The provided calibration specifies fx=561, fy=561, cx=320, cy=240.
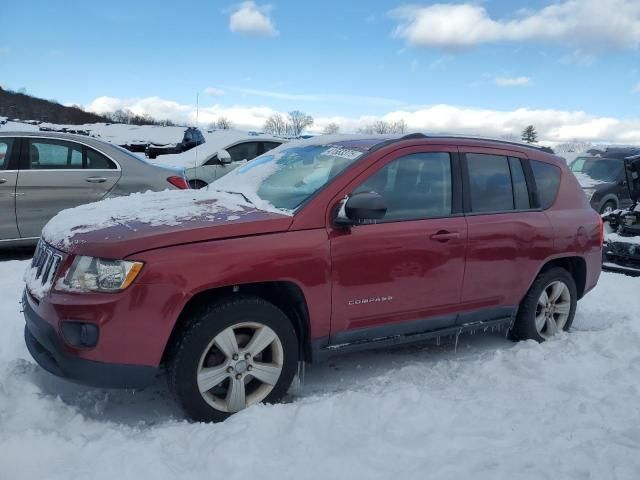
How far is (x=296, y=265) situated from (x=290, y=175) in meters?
0.95

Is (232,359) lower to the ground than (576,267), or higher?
lower

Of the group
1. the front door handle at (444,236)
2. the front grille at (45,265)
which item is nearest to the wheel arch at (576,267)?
the front door handle at (444,236)

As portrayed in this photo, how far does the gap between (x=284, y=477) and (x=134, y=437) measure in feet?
2.86

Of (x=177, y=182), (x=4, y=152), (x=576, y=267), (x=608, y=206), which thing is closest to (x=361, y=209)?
(x=576, y=267)

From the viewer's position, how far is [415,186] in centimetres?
389

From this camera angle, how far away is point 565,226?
15.2 ft

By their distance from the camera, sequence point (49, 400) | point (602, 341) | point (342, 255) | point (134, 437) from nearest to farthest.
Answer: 1. point (134, 437)
2. point (49, 400)
3. point (342, 255)
4. point (602, 341)

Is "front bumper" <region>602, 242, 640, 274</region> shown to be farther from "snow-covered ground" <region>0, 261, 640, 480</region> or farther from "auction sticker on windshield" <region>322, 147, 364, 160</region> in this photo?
"auction sticker on windshield" <region>322, 147, 364, 160</region>

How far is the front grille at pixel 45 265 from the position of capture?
9.90 feet

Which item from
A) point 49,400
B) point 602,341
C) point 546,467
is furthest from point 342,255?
point 602,341

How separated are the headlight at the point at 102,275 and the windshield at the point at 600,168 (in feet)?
43.6

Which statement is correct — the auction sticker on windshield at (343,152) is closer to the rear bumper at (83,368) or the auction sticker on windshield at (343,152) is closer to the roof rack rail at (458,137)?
the roof rack rail at (458,137)

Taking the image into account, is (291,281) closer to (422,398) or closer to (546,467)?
(422,398)

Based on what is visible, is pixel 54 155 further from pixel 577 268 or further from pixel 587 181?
pixel 587 181
